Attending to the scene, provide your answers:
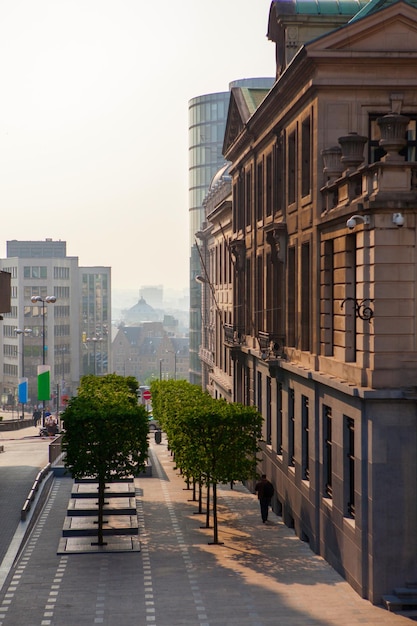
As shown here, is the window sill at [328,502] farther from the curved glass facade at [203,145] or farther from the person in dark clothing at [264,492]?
the curved glass facade at [203,145]

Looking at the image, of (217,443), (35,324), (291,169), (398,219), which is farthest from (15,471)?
(35,324)

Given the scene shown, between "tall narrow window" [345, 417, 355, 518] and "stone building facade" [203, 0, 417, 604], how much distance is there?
51mm

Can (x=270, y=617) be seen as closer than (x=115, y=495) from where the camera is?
Yes

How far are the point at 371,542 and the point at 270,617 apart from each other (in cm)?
294

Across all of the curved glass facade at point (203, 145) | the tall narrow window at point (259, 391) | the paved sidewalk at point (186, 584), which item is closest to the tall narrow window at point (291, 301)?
the paved sidewalk at point (186, 584)

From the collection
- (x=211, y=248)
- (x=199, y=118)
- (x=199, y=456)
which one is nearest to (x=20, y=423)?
(x=211, y=248)

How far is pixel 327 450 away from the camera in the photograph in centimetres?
2966

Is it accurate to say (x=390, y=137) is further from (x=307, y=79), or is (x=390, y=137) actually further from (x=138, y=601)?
(x=138, y=601)

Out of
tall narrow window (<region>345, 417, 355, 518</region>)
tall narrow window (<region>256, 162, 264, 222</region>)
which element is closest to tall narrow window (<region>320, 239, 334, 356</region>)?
tall narrow window (<region>345, 417, 355, 518</region>)

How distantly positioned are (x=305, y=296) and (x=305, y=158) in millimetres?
4342

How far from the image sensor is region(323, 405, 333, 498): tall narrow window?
2931cm

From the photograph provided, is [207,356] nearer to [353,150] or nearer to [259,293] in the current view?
[259,293]

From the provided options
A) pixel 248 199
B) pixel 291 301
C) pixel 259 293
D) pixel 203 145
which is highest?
pixel 203 145

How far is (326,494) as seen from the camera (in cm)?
2967
